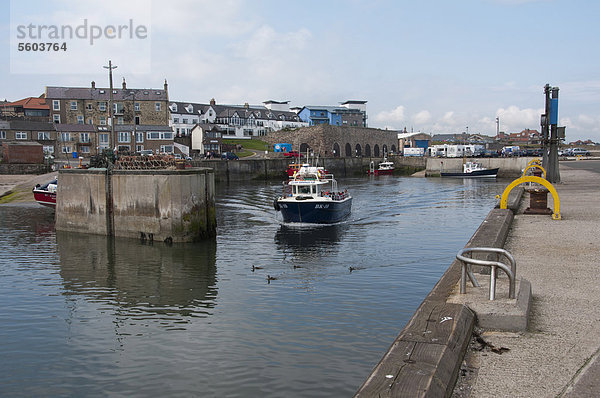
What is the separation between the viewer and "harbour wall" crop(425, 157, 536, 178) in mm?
72188

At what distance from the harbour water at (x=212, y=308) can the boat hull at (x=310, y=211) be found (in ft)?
6.77

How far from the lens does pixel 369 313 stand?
12.9 meters

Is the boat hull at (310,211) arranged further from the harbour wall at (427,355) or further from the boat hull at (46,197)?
the harbour wall at (427,355)

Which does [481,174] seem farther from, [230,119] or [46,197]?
[230,119]

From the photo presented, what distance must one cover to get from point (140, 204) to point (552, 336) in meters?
A: 20.5

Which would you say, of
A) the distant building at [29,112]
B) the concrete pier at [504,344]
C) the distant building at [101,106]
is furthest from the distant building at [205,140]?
the concrete pier at [504,344]

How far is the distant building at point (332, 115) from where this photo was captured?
130 m

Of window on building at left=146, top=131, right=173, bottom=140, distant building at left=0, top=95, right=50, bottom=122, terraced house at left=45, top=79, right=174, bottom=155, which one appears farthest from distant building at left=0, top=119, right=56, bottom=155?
window on building at left=146, top=131, right=173, bottom=140

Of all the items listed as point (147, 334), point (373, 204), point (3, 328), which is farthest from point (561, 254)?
point (373, 204)

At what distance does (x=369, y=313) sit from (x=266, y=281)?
4850 mm

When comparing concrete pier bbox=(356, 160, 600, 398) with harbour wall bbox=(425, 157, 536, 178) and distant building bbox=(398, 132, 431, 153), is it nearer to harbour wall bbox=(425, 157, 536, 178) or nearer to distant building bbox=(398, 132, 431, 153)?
harbour wall bbox=(425, 157, 536, 178)

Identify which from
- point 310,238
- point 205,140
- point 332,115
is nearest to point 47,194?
point 310,238

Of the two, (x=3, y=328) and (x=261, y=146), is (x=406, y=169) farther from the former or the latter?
(x=3, y=328)

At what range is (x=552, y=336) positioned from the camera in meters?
6.69
